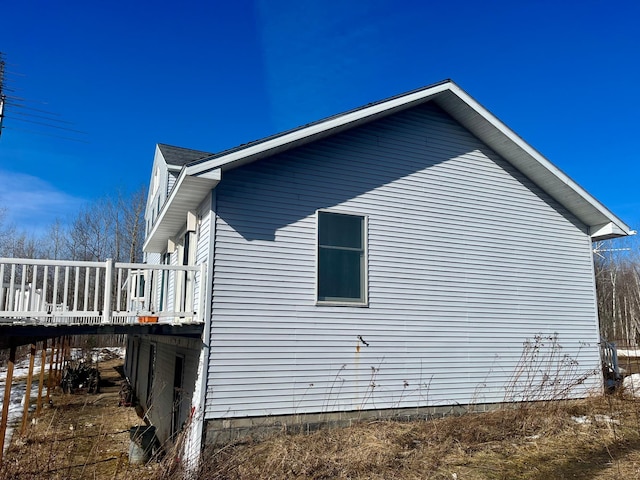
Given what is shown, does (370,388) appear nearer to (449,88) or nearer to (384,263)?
(384,263)

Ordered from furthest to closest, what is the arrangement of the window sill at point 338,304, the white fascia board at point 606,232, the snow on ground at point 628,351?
the white fascia board at point 606,232, the snow on ground at point 628,351, the window sill at point 338,304

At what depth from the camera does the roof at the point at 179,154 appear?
14.0 m

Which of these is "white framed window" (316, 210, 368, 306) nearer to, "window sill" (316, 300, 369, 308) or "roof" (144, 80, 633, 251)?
"window sill" (316, 300, 369, 308)

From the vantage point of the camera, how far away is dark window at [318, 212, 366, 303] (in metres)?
8.70

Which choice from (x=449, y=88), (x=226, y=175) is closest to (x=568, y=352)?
(x=449, y=88)

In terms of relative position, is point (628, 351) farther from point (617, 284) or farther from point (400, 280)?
point (617, 284)

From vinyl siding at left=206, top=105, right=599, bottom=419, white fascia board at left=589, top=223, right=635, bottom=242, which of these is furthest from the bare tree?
vinyl siding at left=206, top=105, right=599, bottom=419

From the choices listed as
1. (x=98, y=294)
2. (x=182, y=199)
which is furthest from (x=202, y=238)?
(x=98, y=294)

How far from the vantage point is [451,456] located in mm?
7242

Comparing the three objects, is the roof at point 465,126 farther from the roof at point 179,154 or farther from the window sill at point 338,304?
the window sill at point 338,304

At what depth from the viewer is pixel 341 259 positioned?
8.85m

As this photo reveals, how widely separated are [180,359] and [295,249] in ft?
11.6

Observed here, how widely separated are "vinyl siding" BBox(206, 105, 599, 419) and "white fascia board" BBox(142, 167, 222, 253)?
1.26 feet

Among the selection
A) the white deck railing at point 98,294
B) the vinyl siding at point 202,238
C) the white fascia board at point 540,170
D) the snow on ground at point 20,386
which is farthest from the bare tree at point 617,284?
the white deck railing at point 98,294
